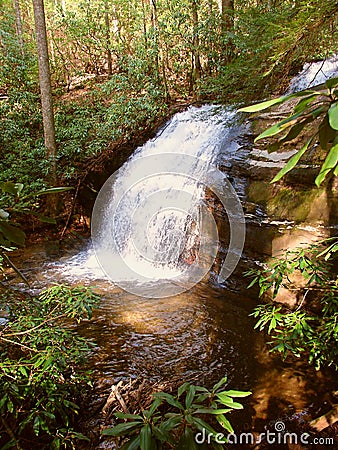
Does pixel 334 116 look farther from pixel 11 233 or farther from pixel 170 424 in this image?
pixel 170 424

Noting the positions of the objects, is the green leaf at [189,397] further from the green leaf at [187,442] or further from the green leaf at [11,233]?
the green leaf at [11,233]

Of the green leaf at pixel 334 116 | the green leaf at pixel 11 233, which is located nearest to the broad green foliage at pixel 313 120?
the green leaf at pixel 334 116

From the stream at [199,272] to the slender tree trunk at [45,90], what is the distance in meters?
1.38

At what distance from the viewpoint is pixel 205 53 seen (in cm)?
850

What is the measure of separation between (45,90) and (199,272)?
4.90 metres

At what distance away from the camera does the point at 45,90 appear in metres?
6.58

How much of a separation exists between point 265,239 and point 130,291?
222cm

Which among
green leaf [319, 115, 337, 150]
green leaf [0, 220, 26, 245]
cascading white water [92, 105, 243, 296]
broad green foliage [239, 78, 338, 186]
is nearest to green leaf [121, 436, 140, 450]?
green leaf [0, 220, 26, 245]

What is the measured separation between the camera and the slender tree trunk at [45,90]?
6.07 meters

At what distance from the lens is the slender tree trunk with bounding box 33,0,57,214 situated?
6.07 m

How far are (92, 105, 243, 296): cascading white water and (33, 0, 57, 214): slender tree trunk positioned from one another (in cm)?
125

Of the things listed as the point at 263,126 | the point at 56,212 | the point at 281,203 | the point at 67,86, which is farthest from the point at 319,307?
the point at 67,86

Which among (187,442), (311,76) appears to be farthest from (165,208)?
(187,442)

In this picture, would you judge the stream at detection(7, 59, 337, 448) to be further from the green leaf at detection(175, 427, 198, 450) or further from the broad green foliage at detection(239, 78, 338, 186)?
the broad green foliage at detection(239, 78, 338, 186)
